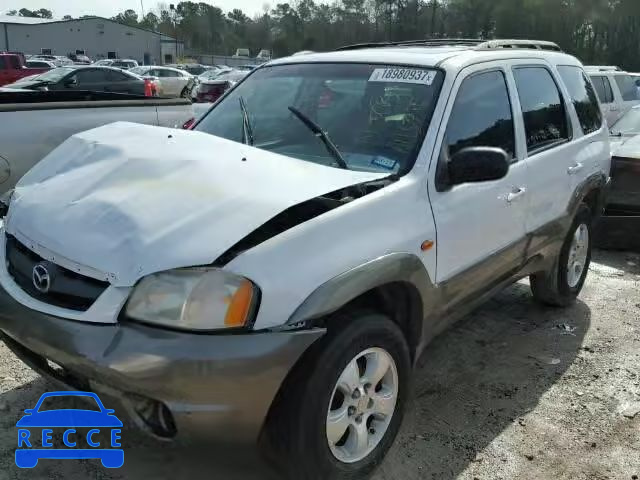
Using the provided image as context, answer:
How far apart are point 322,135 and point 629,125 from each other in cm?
567

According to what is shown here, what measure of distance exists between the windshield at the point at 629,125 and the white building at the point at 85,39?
65.9 metres

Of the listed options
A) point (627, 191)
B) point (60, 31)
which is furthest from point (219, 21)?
point (627, 191)

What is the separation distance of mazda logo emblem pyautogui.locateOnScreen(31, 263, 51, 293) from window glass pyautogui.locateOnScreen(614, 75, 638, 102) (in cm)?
1286

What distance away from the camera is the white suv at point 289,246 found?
2.15m

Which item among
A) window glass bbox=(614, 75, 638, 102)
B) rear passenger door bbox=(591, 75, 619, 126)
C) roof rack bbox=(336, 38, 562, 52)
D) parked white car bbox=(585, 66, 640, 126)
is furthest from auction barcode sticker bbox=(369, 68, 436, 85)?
window glass bbox=(614, 75, 638, 102)

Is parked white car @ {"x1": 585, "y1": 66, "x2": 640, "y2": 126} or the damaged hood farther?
parked white car @ {"x1": 585, "y1": 66, "x2": 640, "y2": 126}

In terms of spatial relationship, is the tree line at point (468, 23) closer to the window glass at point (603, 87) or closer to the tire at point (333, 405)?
the window glass at point (603, 87)

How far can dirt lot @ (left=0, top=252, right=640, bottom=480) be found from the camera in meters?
2.82

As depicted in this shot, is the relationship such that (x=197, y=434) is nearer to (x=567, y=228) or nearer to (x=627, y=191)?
(x=567, y=228)

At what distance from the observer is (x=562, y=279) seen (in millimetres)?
4664

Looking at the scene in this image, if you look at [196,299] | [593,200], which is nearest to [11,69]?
[593,200]

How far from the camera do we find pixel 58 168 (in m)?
2.98

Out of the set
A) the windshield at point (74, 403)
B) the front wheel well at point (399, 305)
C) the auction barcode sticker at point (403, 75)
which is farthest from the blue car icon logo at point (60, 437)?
the auction barcode sticker at point (403, 75)

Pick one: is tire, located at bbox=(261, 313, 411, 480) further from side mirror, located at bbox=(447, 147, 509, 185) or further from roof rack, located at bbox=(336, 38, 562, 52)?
roof rack, located at bbox=(336, 38, 562, 52)
